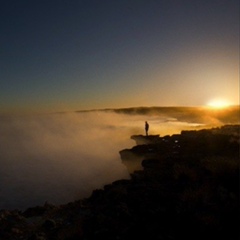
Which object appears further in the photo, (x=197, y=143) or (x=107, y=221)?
(x=197, y=143)

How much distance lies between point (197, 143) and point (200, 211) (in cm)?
1828

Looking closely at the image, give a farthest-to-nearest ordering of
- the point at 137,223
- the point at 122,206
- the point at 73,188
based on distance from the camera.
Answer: the point at 73,188, the point at 122,206, the point at 137,223

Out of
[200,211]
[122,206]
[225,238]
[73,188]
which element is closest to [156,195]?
[122,206]

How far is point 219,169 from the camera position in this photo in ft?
58.0

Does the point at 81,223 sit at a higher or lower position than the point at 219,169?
lower

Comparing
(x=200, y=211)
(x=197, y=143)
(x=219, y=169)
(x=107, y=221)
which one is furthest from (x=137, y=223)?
(x=197, y=143)

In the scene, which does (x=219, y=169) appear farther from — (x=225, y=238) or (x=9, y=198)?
(x=9, y=198)

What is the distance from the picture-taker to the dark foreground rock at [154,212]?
12.6 m

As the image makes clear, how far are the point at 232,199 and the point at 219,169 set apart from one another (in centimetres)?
355

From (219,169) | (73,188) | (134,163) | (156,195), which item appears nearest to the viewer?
(156,195)

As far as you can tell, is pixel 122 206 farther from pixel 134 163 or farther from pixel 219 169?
pixel 134 163

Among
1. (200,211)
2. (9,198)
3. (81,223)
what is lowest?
(9,198)

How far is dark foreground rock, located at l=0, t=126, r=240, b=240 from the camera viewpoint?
41.2 ft

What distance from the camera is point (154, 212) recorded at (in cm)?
1408
